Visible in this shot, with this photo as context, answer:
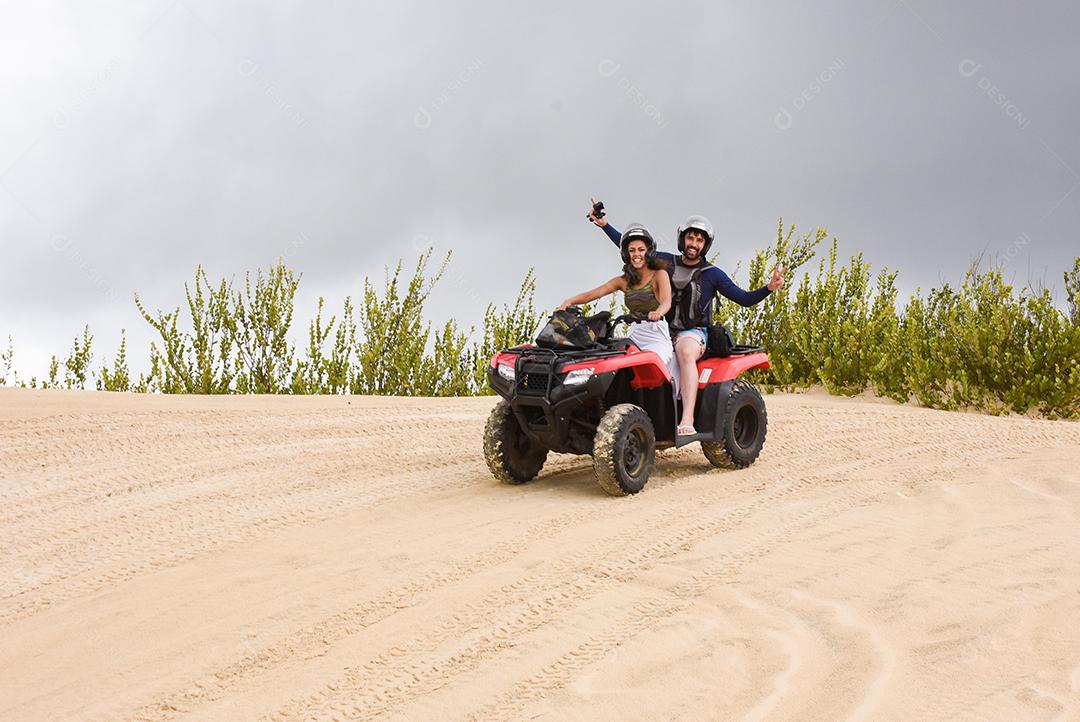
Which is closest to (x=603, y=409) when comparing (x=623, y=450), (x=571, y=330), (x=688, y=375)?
(x=623, y=450)

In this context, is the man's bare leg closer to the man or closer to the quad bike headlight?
the man

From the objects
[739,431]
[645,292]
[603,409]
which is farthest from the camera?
[739,431]

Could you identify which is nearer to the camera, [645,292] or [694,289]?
[645,292]

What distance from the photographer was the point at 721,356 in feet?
27.8

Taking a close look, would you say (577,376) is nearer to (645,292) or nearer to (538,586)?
(645,292)

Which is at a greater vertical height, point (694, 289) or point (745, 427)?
point (694, 289)

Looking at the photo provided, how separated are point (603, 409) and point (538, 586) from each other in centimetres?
244

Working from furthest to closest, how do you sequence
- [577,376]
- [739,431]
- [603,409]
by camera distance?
[739,431] < [603,409] < [577,376]

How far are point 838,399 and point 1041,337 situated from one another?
9.07 feet

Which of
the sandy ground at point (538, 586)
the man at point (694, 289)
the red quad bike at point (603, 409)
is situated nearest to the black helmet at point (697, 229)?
the man at point (694, 289)

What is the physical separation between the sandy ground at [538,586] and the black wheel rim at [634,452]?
0.98 ft

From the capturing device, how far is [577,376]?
23.2 ft

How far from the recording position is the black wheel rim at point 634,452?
24.2 feet

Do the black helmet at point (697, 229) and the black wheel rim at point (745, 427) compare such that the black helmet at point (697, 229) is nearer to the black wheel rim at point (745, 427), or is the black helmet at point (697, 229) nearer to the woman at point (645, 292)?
the woman at point (645, 292)
